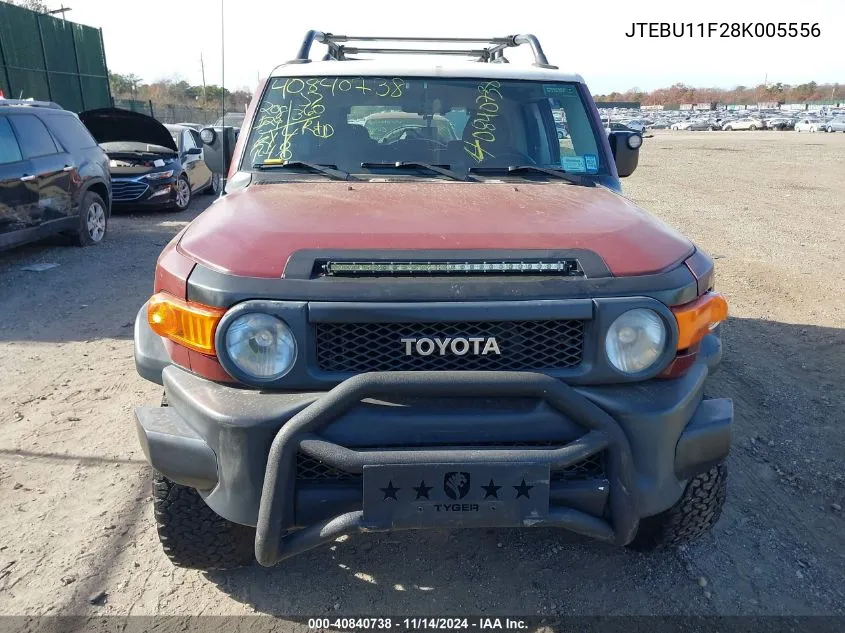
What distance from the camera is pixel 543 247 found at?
2260mm

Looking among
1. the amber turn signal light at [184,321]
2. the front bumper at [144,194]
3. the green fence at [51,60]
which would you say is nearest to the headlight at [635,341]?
the amber turn signal light at [184,321]

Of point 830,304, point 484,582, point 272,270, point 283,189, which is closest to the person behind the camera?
point 272,270

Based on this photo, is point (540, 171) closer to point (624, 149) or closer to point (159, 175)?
point (624, 149)

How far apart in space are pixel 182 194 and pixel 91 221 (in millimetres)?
3040

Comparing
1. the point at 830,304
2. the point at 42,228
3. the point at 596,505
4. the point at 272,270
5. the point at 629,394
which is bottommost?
the point at 42,228

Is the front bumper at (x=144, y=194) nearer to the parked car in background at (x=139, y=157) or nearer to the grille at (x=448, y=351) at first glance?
the parked car in background at (x=139, y=157)

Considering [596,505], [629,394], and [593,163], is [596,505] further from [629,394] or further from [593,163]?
[593,163]

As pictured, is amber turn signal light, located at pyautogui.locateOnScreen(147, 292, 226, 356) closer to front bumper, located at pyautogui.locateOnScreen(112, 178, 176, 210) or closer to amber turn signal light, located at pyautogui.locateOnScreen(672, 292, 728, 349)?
amber turn signal light, located at pyautogui.locateOnScreen(672, 292, 728, 349)

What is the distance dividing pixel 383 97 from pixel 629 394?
208cm

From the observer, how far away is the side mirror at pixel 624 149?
3770mm

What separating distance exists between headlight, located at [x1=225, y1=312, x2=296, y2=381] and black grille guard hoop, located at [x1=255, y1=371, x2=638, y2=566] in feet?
0.59

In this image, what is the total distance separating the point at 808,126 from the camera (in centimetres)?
5447

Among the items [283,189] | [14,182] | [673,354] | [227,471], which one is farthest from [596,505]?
[14,182]

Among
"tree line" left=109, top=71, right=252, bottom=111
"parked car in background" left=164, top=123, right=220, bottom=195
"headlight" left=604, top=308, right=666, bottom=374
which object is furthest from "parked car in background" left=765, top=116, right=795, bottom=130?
"headlight" left=604, top=308, right=666, bottom=374
